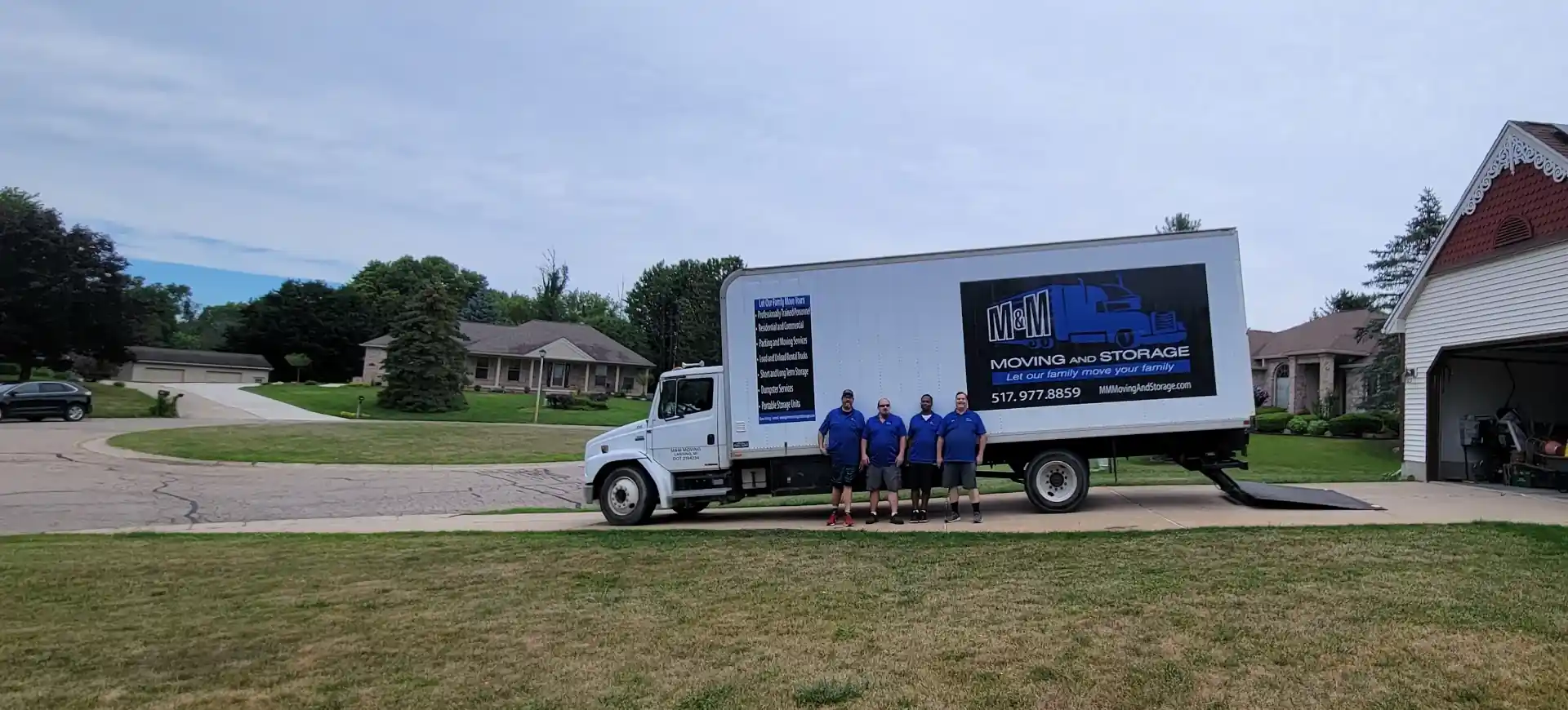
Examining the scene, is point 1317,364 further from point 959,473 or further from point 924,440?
point 924,440

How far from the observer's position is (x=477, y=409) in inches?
1784

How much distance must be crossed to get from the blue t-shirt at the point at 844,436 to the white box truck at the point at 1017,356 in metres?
0.44

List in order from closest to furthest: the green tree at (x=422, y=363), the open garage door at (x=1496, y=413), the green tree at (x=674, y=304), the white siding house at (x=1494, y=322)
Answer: the white siding house at (x=1494, y=322) < the open garage door at (x=1496, y=413) < the green tree at (x=422, y=363) < the green tree at (x=674, y=304)

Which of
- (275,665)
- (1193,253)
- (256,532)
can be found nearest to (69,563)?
(256,532)

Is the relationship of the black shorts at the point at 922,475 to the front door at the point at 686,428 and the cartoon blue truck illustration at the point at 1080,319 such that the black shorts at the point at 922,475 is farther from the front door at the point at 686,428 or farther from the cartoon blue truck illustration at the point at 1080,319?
the front door at the point at 686,428

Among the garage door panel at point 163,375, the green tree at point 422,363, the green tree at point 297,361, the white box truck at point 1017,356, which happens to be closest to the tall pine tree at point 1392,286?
the white box truck at point 1017,356

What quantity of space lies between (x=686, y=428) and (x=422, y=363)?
3528 centimetres

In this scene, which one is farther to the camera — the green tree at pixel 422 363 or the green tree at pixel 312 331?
the green tree at pixel 312 331

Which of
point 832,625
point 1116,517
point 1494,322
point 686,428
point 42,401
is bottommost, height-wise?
point 1116,517

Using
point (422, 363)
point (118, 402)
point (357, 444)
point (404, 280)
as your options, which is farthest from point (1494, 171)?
point (404, 280)

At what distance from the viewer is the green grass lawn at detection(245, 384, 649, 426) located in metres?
41.7

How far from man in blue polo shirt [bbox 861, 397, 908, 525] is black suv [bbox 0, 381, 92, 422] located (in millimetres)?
34557

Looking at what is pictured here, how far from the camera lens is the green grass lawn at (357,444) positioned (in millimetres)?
24703

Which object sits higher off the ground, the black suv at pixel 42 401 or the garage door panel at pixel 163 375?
the garage door panel at pixel 163 375
